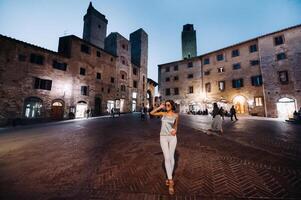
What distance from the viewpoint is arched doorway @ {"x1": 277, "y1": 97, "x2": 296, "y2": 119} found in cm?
1869

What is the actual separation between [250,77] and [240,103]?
14.5ft

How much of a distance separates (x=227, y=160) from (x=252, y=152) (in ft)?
4.39

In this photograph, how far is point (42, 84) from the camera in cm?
1748

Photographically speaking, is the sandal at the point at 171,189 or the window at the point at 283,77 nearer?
the sandal at the point at 171,189

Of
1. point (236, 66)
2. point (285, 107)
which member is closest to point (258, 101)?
point (285, 107)

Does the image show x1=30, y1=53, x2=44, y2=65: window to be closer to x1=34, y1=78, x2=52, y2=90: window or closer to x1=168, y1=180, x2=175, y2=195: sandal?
x1=34, y1=78, x2=52, y2=90: window

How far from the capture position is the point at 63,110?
1917 centimetres

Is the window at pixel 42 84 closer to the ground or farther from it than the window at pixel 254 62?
closer to the ground

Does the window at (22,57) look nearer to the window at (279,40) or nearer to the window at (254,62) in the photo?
the window at (254,62)

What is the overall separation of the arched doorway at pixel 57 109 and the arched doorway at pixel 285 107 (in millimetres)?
30223

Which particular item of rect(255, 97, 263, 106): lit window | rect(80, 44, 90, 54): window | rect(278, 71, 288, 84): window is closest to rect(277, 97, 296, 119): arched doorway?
rect(255, 97, 263, 106): lit window

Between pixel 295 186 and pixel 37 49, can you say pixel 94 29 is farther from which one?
pixel 295 186

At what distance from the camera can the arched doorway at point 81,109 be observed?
2100 cm

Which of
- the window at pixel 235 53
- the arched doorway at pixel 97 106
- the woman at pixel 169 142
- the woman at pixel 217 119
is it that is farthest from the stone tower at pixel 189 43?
the woman at pixel 169 142
